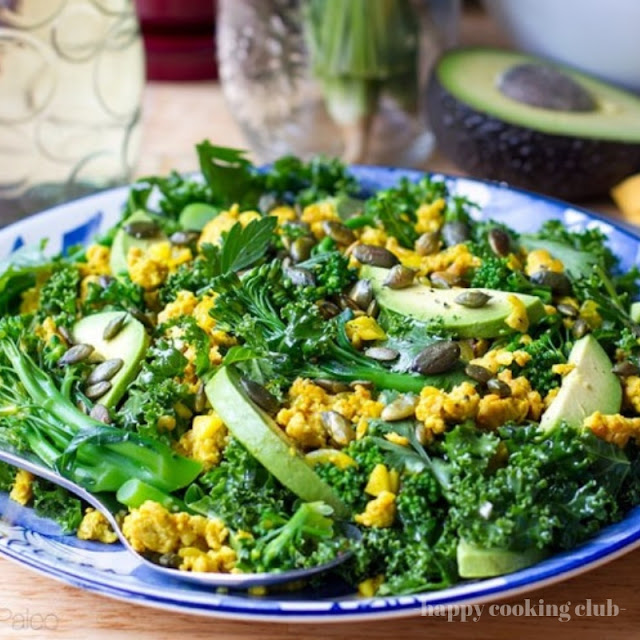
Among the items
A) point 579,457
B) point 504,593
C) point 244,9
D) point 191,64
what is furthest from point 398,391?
point 191,64

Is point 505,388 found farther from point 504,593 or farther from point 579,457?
point 504,593

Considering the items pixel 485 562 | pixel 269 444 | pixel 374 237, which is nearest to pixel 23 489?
pixel 269 444

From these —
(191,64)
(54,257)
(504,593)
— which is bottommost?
(191,64)

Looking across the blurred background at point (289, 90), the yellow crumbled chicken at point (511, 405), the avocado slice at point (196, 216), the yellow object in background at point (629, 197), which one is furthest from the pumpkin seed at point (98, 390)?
the yellow object in background at point (629, 197)

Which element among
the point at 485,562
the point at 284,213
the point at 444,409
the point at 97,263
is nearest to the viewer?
the point at 485,562

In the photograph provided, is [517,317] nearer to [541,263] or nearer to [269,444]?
[541,263]

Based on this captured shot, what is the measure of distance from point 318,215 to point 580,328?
810mm

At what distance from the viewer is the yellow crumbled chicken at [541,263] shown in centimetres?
268

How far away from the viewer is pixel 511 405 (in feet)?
7.18

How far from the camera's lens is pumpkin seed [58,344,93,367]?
2426mm

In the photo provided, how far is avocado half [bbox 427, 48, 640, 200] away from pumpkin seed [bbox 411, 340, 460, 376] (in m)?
1.76

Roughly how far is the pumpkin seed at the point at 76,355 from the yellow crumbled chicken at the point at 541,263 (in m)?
1.11

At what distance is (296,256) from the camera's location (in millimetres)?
2650

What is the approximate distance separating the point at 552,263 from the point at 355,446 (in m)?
0.89
